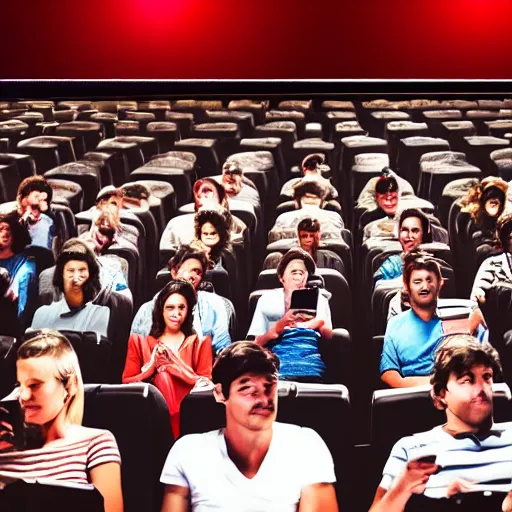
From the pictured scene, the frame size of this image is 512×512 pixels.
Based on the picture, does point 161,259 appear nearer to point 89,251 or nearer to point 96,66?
point 89,251

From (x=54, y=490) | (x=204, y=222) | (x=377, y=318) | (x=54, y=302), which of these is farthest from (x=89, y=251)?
(x=377, y=318)

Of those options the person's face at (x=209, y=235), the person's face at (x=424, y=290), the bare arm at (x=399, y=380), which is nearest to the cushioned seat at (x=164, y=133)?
the person's face at (x=209, y=235)

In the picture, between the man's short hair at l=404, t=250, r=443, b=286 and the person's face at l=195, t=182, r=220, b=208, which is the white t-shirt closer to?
the man's short hair at l=404, t=250, r=443, b=286

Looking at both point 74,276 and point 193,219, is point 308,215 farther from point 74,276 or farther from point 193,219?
point 74,276

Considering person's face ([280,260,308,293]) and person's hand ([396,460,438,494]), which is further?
person's face ([280,260,308,293])

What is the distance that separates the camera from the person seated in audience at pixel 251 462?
239 cm

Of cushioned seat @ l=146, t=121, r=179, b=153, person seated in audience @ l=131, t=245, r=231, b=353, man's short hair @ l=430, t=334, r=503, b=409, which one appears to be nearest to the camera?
man's short hair @ l=430, t=334, r=503, b=409

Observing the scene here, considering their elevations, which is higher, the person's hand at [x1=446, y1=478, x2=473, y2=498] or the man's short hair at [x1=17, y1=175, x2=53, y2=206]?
the man's short hair at [x1=17, y1=175, x2=53, y2=206]

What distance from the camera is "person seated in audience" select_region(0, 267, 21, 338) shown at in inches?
102

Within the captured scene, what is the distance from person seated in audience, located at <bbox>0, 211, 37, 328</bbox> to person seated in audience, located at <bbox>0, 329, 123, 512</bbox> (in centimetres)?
14

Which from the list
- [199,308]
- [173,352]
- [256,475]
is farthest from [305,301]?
[256,475]

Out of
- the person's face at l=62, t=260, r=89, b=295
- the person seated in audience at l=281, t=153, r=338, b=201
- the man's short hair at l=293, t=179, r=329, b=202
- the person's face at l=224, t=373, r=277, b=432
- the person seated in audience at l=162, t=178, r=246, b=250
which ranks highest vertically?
the person seated in audience at l=281, t=153, r=338, b=201

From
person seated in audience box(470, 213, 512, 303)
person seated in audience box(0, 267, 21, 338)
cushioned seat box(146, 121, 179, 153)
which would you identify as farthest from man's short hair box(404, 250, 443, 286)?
person seated in audience box(0, 267, 21, 338)

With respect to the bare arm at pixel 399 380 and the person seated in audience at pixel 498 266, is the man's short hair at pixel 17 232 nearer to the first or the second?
the bare arm at pixel 399 380
